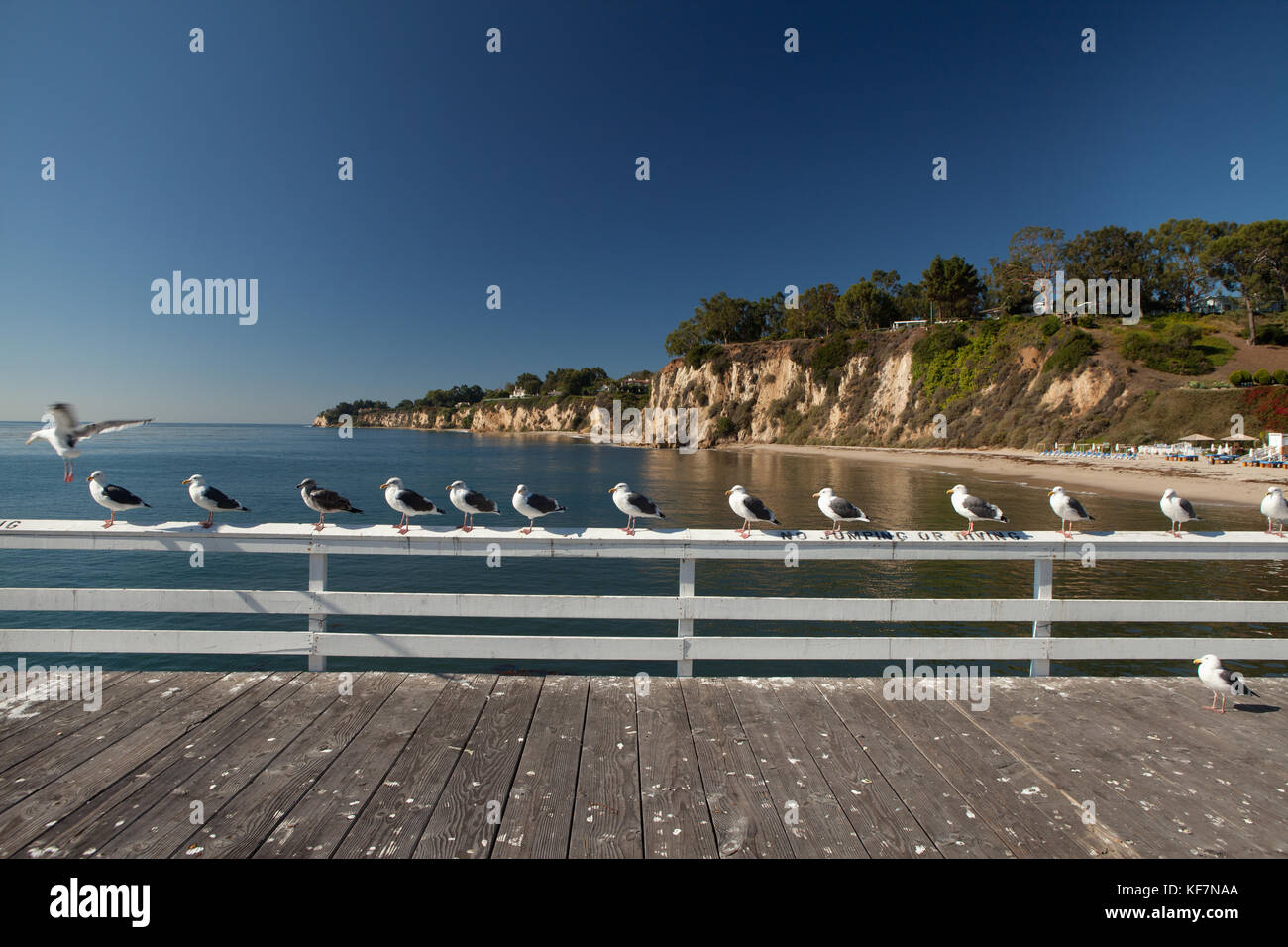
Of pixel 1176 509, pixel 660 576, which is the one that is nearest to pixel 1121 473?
pixel 660 576

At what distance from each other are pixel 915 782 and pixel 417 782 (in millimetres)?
2273

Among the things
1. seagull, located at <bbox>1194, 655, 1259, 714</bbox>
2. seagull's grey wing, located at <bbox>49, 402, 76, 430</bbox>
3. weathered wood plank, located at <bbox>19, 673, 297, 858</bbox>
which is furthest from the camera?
seagull's grey wing, located at <bbox>49, 402, 76, 430</bbox>

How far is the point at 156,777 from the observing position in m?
2.95

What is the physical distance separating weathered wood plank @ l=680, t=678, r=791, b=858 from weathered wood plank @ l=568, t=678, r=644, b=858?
328mm

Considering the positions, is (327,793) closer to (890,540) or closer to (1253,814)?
(890,540)

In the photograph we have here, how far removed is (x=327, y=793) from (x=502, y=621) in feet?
→ 46.9

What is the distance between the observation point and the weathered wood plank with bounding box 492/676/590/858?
8.21 ft

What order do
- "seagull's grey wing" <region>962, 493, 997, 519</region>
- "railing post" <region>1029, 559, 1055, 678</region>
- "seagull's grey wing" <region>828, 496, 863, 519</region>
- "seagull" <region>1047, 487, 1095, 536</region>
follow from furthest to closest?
"seagull's grey wing" <region>962, 493, 997, 519</region>, "seagull's grey wing" <region>828, 496, 863, 519</region>, "seagull" <region>1047, 487, 1095, 536</region>, "railing post" <region>1029, 559, 1055, 678</region>

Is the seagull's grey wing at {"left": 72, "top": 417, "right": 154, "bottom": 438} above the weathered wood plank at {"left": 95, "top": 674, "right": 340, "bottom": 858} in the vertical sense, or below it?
above

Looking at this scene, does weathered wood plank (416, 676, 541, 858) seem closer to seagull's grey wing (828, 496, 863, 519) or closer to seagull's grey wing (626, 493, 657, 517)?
seagull's grey wing (626, 493, 657, 517)

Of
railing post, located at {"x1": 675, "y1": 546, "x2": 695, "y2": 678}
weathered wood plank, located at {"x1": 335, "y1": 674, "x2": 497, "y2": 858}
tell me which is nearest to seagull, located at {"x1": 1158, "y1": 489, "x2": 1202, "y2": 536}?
railing post, located at {"x1": 675, "y1": 546, "x2": 695, "y2": 678}

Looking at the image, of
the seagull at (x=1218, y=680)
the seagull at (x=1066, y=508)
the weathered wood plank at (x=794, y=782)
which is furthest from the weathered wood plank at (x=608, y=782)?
the seagull at (x=1066, y=508)

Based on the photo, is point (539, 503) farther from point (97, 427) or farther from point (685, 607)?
point (97, 427)

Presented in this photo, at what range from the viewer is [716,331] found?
358 ft
